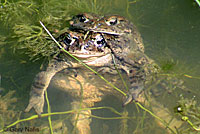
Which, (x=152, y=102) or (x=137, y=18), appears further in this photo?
(x=137, y=18)

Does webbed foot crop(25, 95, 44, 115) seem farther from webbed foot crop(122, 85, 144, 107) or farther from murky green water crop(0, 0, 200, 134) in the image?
webbed foot crop(122, 85, 144, 107)

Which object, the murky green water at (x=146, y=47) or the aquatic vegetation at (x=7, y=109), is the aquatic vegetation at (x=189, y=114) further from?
the aquatic vegetation at (x=7, y=109)

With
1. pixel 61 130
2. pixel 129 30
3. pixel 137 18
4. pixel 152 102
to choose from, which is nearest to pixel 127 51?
pixel 129 30

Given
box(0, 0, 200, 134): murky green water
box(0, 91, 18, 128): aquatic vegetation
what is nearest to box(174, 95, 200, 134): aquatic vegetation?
box(0, 0, 200, 134): murky green water

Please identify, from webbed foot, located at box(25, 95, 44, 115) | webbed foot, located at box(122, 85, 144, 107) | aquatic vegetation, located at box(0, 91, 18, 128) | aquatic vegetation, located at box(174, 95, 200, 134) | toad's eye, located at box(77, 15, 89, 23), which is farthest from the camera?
toad's eye, located at box(77, 15, 89, 23)

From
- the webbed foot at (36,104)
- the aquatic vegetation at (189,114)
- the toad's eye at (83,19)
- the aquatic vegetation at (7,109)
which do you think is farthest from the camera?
the toad's eye at (83,19)

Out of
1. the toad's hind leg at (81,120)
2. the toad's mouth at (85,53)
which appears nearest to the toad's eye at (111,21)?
the toad's mouth at (85,53)

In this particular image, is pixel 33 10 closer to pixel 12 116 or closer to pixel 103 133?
pixel 12 116

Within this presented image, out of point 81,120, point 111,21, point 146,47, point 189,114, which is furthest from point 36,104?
point 146,47
